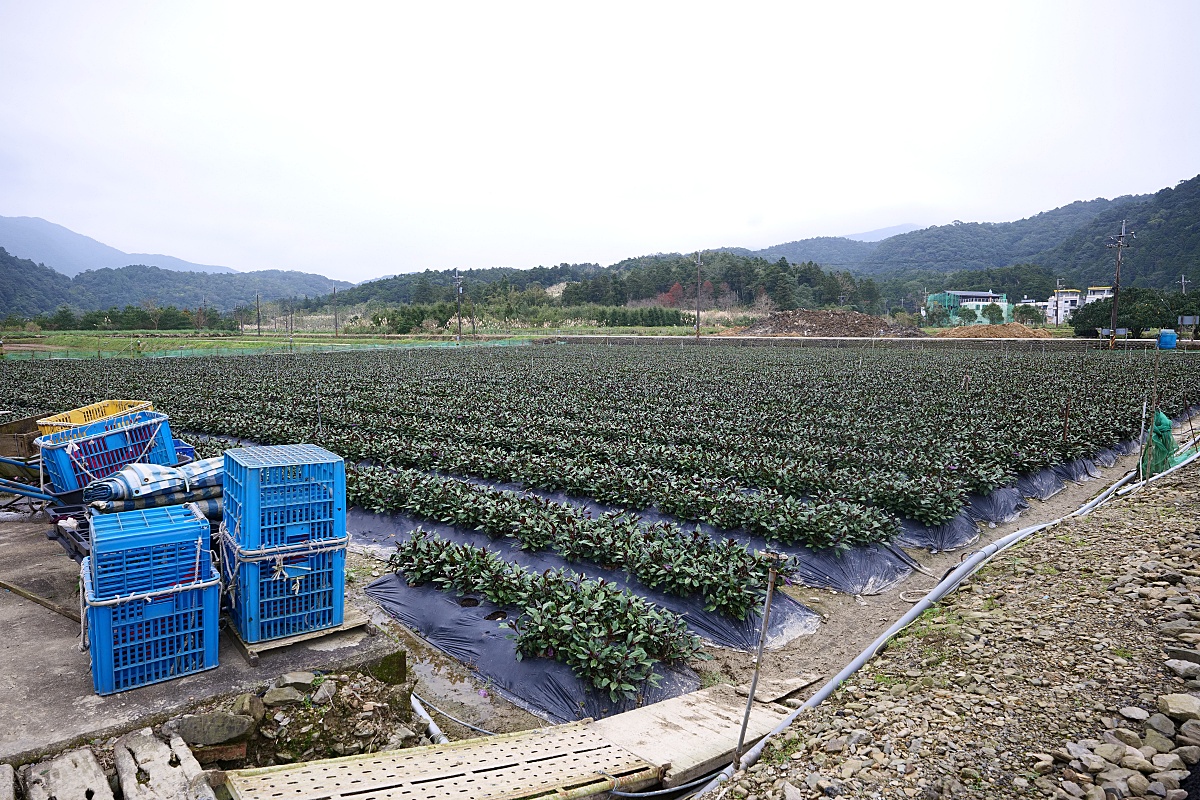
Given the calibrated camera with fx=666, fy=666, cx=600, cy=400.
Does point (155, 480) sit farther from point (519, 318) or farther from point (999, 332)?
point (519, 318)

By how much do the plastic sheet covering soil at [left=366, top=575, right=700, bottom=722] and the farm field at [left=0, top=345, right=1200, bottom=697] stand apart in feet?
0.37

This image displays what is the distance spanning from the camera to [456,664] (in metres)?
5.41

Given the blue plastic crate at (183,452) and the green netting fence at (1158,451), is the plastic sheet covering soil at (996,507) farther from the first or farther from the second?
the blue plastic crate at (183,452)

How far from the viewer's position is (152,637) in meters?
3.95

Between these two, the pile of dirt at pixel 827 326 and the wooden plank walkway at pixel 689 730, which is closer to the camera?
the wooden plank walkway at pixel 689 730

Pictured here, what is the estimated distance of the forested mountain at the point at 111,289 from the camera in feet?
314

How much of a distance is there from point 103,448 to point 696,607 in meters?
6.30

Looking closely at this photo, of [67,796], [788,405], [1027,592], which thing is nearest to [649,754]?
[67,796]

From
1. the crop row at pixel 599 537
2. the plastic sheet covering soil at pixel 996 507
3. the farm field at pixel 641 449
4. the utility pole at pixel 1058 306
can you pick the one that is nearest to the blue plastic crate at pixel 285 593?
the farm field at pixel 641 449

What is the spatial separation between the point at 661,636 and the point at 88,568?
385 centimetres

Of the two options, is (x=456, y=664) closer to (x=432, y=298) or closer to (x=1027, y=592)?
(x=1027, y=592)

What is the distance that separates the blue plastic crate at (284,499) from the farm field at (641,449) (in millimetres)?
1715

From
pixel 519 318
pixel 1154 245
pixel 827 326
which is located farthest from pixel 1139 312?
pixel 519 318

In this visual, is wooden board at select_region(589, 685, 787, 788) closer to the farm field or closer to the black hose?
the black hose
